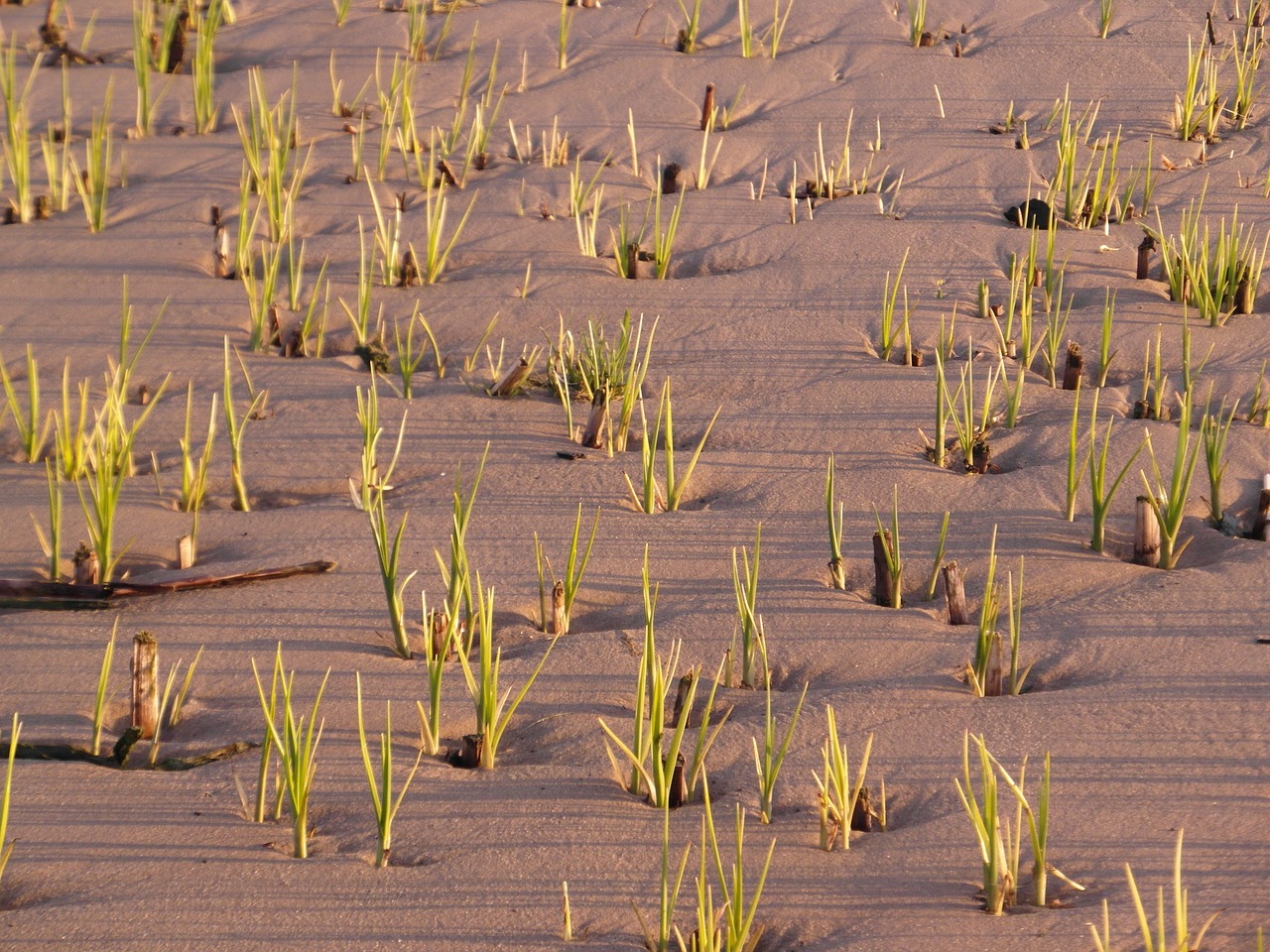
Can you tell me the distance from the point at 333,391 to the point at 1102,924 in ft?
6.36

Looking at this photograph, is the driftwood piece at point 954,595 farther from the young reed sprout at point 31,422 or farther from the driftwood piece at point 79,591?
the young reed sprout at point 31,422

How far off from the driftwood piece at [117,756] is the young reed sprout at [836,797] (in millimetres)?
795

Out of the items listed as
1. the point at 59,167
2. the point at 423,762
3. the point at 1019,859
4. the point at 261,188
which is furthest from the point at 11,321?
the point at 1019,859

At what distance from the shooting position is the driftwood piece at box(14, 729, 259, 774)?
1.75m

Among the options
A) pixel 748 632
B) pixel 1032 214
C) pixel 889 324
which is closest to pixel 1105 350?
pixel 889 324

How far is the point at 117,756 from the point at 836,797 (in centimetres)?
95

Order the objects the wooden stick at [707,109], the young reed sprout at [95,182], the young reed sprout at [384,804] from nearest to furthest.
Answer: the young reed sprout at [384,804], the young reed sprout at [95,182], the wooden stick at [707,109]

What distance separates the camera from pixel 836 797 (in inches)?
61.7

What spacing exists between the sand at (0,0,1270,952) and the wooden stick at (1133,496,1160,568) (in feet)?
0.15

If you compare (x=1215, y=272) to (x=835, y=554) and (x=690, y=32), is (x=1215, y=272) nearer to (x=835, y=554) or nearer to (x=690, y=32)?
(x=835, y=554)

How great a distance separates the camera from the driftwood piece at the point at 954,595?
79.3 inches

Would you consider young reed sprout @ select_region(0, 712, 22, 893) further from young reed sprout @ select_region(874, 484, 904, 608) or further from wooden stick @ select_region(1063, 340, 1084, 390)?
wooden stick @ select_region(1063, 340, 1084, 390)

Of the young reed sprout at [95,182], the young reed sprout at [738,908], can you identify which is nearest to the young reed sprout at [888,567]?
the young reed sprout at [738,908]

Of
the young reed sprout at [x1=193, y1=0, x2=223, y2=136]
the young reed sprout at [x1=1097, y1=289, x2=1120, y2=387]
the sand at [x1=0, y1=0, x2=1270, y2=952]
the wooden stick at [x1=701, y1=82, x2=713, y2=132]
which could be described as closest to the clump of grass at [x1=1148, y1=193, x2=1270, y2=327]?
the sand at [x1=0, y1=0, x2=1270, y2=952]
